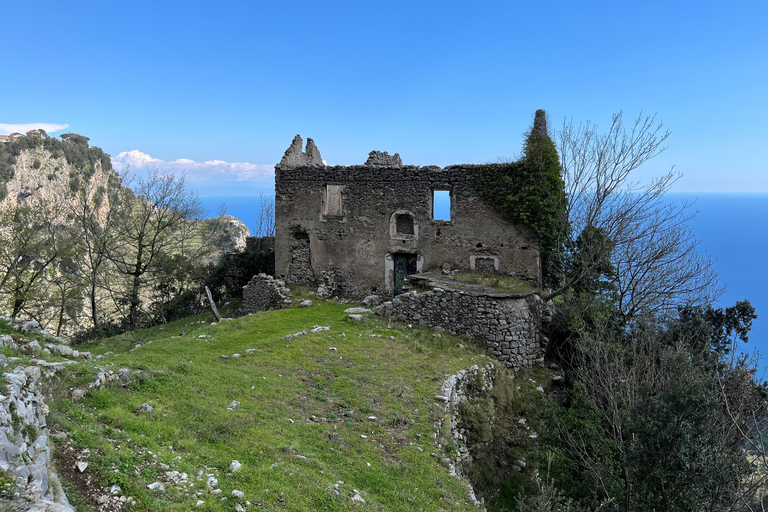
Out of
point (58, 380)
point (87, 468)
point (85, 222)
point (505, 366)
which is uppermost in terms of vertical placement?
point (85, 222)

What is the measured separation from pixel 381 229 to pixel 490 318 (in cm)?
708

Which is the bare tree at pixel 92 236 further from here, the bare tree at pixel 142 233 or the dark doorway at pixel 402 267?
the dark doorway at pixel 402 267

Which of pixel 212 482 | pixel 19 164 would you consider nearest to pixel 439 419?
pixel 212 482

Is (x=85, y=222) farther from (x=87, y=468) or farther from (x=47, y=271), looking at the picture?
(x=87, y=468)

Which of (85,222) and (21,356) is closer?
(21,356)

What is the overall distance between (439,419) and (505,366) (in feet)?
17.4

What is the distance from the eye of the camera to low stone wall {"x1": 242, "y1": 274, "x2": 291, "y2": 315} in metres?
19.2

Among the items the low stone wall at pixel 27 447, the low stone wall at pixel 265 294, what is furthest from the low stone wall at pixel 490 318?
the low stone wall at pixel 27 447

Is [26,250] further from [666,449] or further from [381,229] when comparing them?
[666,449]

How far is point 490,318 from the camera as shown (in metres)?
13.9

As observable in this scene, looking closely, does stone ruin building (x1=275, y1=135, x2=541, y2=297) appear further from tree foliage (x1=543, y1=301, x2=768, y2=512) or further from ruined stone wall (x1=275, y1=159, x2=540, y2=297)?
tree foliage (x1=543, y1=301, x2=768, y2=512)

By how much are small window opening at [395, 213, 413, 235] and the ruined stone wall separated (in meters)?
0.05

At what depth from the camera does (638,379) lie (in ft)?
34.1

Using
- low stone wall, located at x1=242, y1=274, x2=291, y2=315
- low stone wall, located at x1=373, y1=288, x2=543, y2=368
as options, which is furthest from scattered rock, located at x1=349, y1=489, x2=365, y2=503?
low stone wall, located at x1=242, y1=274, x2=291, y2=315
